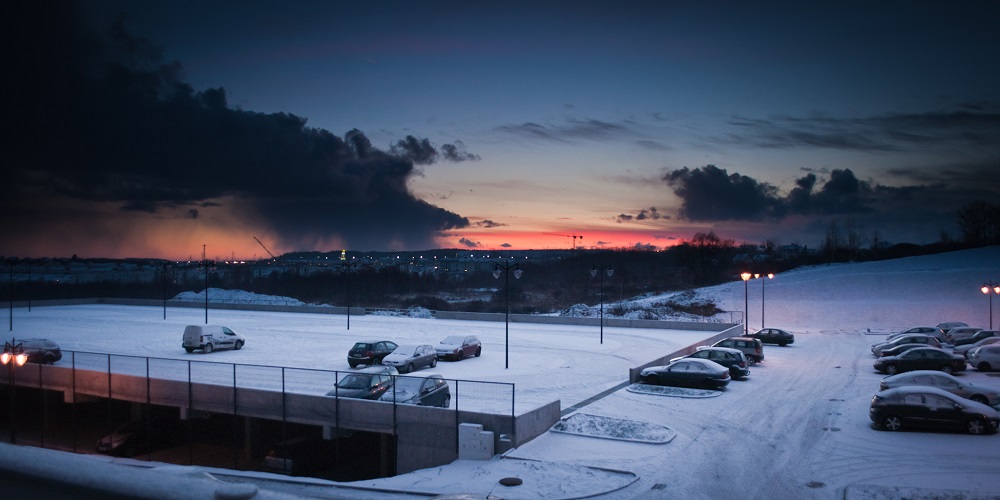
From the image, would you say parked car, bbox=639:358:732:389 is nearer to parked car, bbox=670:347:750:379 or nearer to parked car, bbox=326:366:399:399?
parked car, bbox=670:347:750:379

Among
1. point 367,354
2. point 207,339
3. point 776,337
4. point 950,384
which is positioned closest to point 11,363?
point 207,339

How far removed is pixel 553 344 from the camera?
4266cm

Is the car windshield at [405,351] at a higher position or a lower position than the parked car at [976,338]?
higher

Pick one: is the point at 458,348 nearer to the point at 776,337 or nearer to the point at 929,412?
the point at 929,412

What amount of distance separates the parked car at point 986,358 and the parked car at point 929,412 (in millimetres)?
13237

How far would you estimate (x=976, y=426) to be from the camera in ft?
65.2

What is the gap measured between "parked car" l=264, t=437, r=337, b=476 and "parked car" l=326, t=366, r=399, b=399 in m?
1.81

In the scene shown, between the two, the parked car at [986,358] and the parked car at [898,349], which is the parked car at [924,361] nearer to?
the parked car at [986,358]

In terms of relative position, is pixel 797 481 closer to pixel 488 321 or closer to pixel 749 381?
pixel 749 381

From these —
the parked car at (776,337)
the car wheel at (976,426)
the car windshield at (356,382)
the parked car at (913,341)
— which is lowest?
the parked car at (776,337)

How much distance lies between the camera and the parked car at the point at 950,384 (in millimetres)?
22719

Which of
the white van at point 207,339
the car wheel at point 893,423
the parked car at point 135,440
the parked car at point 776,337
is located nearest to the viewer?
the car wheel at point 893,423

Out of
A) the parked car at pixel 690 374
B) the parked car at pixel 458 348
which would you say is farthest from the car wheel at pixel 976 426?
the parked car at pixel 458 348

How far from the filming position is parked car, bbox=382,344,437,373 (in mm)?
31062
